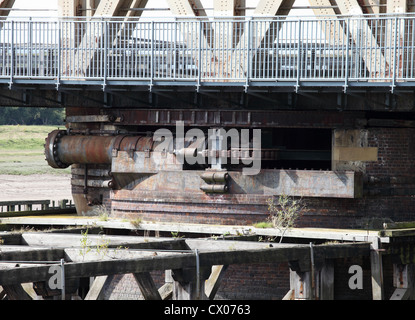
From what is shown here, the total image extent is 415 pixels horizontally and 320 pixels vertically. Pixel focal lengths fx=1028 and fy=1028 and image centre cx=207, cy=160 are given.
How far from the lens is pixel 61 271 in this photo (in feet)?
53.9

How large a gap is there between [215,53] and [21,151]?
140ft

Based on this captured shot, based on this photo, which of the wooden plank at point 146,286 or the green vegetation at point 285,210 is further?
the green vegetation at point 285,210

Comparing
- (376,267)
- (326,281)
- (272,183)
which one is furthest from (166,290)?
(272,183)

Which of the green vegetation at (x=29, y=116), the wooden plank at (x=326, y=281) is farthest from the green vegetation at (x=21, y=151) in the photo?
the wooden plank at (x=326, y=281)

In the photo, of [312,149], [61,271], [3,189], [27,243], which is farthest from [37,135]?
[61,271]

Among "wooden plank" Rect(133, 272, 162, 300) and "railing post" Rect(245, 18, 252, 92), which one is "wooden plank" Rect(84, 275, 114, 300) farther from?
"railing post" Rect(245, 18, 252, 92)

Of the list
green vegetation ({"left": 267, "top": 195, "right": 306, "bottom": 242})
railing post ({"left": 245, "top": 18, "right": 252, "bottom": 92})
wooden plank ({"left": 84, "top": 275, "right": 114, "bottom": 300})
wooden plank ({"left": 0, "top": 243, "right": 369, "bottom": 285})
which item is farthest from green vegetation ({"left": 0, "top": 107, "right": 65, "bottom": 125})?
wooden plank ({"left": 84, "top": 275, "right": 114, "bottom": 300})

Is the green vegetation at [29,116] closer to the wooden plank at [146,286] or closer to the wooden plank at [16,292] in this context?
the wooden plank at [146,286]

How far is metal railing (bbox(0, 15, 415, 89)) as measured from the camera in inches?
952

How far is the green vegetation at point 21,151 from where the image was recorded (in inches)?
2581

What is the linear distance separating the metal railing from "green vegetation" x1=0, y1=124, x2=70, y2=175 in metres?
39.1

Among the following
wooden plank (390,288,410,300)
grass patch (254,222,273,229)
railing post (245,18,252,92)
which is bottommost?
wooden plank (390,288,410,300)

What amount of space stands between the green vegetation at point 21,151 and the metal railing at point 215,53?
39.1 m

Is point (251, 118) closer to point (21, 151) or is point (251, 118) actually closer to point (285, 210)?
point (285, 210)
